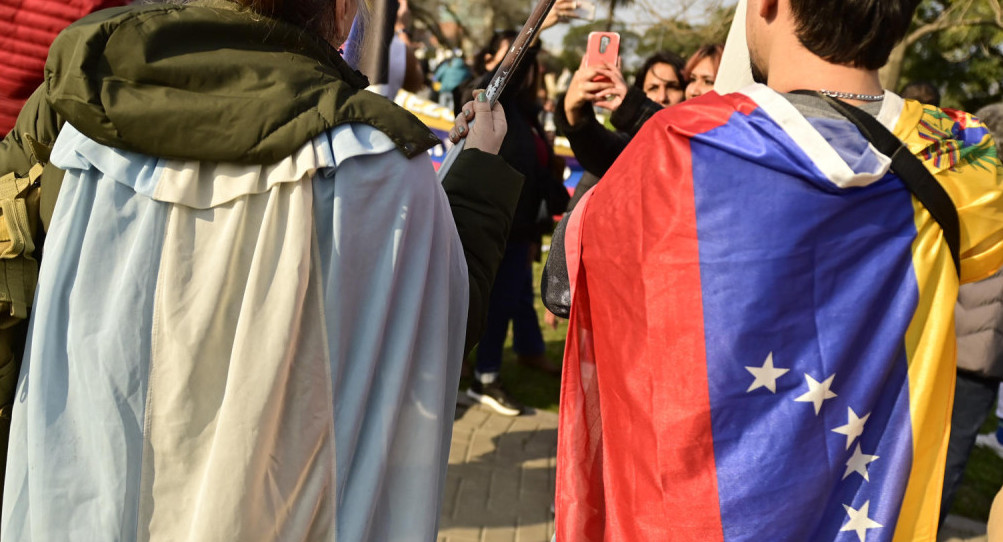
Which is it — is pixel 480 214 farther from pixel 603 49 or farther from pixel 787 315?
pixel 603 49

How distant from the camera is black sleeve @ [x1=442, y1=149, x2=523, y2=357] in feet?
5.43

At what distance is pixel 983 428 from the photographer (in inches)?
219

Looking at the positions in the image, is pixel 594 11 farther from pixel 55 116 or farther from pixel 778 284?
pixel 55 116

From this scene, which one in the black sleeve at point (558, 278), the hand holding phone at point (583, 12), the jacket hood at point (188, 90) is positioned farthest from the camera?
the hand holding phone at point (583, 12)

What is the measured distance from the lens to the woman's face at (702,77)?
13.0ft

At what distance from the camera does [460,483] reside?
4078mm

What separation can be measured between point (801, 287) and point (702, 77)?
2.64 meters

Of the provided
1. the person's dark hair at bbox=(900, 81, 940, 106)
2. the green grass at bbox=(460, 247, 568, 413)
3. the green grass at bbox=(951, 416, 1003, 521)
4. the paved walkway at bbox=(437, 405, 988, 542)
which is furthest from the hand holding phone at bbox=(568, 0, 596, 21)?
the person's dark hair at bbox=(900, 81, 940, 106)

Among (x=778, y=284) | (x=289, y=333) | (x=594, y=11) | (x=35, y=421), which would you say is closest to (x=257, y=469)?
(x=289, y=333)

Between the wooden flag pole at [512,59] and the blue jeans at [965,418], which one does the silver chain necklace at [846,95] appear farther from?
the blue jeans at [965,418]

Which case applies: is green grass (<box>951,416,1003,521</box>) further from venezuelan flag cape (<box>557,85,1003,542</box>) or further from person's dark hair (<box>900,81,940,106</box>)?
venezuelan flag cape (<box>557,85,1003,542</box>)

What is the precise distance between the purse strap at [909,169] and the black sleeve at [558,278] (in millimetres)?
599

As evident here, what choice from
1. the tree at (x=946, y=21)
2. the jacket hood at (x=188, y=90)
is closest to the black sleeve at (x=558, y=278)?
A: the jacket hood at (x=188, y=90)

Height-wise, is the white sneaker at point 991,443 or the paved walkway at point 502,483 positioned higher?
the paved walkway at point 502,483
